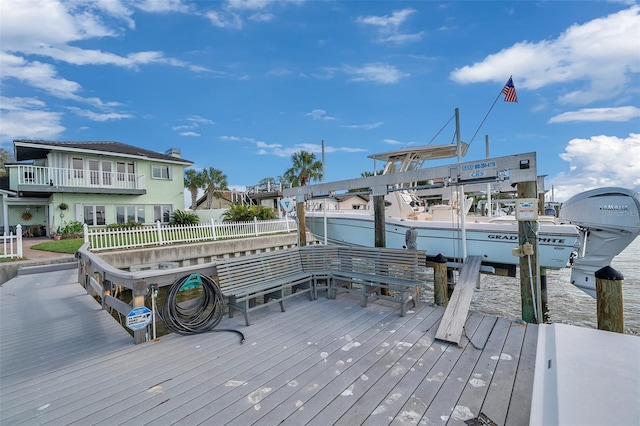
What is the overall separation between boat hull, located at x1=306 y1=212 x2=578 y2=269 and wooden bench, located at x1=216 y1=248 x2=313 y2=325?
177 inches

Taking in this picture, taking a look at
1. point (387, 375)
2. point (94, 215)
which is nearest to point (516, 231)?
point (387, 375)

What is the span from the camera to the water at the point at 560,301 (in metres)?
7.58

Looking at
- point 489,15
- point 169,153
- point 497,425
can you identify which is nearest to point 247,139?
point 169,153

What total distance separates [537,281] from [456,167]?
215 cm

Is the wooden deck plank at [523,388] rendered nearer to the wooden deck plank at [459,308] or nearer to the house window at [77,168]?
the wooden deck plank at [459,308]

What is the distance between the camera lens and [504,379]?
2889 mm

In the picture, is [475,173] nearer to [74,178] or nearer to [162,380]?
[162,380]

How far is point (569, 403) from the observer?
1.65 meters

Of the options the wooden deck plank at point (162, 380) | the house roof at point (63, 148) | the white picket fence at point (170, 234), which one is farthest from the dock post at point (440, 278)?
the house roof at point (63, 148)

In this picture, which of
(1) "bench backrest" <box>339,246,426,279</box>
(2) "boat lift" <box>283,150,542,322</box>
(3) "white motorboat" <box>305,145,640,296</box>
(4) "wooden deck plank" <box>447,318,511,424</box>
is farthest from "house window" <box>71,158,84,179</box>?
(4) "wooden deck plank" <box>447,318,511,424</box>

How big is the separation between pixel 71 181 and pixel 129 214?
3571mm

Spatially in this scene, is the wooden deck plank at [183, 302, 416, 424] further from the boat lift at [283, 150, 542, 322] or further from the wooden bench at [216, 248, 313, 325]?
the boat lift at [283, 150, 542, 322]

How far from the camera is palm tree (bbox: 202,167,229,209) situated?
36.6 metres

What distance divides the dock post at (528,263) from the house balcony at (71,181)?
20.6 metres
